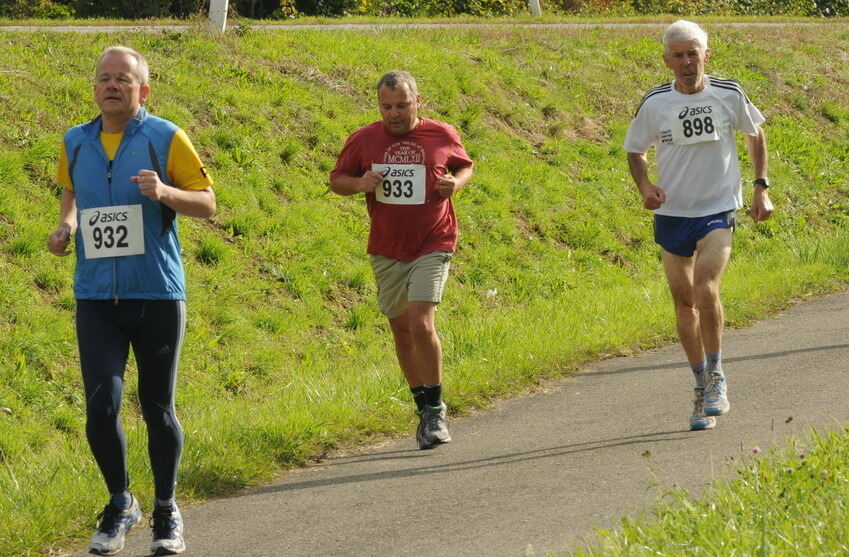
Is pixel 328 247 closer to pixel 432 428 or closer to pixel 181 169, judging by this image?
pixel 432 428

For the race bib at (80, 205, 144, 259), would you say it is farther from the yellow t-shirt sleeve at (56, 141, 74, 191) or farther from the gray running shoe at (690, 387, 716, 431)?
the gray running shoe at (690, 387, 716, 431)

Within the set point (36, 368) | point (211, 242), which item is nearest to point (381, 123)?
point (36, 368)

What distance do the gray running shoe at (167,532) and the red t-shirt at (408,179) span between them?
2423mm

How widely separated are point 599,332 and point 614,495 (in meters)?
4.59

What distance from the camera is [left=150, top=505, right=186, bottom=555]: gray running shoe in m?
5.67

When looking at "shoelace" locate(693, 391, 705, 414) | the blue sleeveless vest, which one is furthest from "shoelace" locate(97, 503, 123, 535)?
"shoelace" locate(693, 391, 705, 414)

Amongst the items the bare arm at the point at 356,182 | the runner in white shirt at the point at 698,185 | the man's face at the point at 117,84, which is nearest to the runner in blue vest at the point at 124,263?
the man's face at the point at 117,84

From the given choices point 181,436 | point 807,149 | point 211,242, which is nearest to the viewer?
point 181,436

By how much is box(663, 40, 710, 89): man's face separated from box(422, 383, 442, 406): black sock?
2225 mm

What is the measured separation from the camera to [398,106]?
7504 millimetres

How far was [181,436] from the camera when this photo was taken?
19.5 feet

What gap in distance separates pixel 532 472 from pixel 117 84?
2767 millimetres

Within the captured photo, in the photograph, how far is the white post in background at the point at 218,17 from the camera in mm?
16109

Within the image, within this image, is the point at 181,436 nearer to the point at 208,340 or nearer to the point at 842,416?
the point at 842,416
